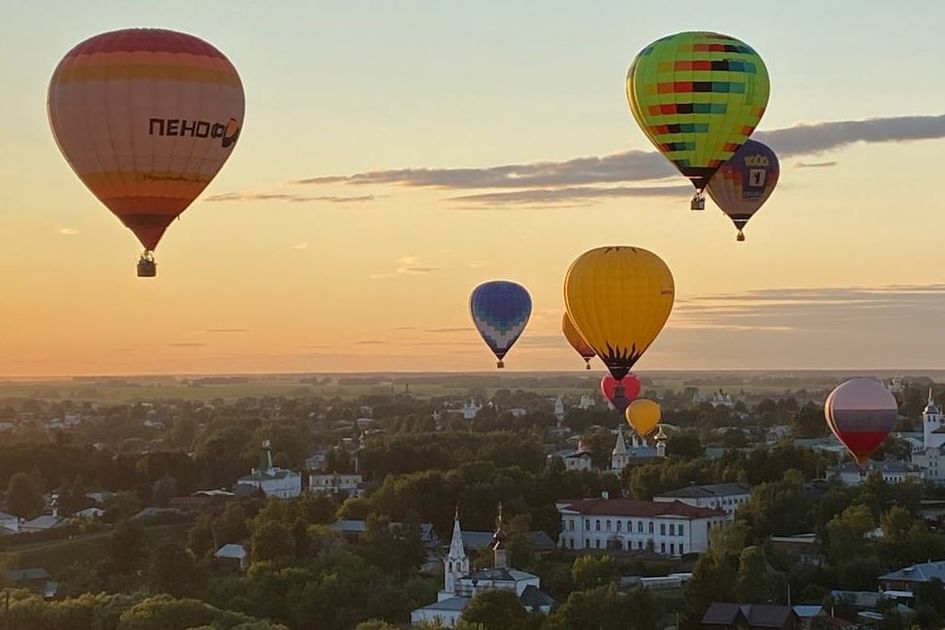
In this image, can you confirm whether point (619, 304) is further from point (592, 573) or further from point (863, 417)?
point (592, 573)

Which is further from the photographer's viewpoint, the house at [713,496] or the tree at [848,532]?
the house at [713,496]

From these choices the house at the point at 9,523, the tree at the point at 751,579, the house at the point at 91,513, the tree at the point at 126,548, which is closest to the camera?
the tree at the point at 751,579

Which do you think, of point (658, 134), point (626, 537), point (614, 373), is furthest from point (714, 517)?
point (658, 134)

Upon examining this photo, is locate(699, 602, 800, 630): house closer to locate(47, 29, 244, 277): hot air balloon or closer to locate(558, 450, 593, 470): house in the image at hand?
locate(47, 29, 244, 277): hot air balloon

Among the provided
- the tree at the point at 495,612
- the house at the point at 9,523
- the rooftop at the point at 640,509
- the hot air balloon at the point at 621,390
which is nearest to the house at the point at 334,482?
the house at the point at 9,523

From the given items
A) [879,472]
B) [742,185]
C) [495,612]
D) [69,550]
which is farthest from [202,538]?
[879,472]

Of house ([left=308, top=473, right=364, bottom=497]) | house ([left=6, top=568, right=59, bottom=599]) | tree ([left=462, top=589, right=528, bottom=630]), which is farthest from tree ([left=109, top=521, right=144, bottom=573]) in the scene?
house ([left=308, top=473, right=364, bottom=497])

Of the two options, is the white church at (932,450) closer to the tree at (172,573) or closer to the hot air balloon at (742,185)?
the tree at (172,573)
